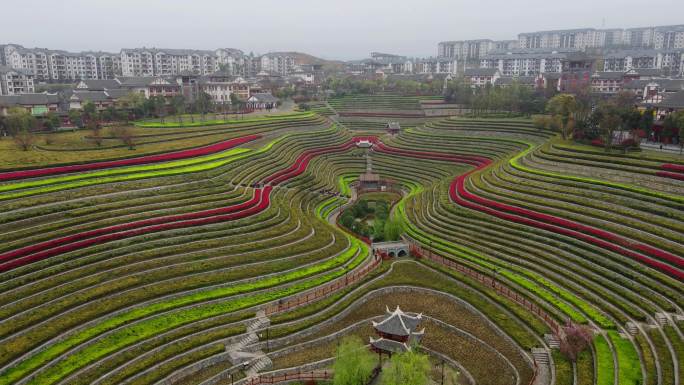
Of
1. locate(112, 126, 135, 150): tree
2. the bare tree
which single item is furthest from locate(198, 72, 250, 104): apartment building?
the bare tree

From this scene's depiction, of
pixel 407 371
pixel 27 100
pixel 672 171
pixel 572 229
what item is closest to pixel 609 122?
pixel 672 171

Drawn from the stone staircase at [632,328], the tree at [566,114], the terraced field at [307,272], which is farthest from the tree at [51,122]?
the stone staircase at [632,328]

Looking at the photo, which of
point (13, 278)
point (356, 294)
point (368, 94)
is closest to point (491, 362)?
point (356, 294)

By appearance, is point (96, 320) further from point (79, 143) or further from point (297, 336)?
point (79, 143)

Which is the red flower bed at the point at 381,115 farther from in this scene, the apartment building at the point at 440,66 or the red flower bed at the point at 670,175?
the apartment building at the point at 440,66

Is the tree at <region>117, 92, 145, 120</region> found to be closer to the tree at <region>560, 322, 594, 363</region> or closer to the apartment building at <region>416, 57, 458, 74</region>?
the tree at <region>560, 322, 594, 363</region>

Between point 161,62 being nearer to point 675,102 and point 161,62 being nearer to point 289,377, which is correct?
point 675,102
